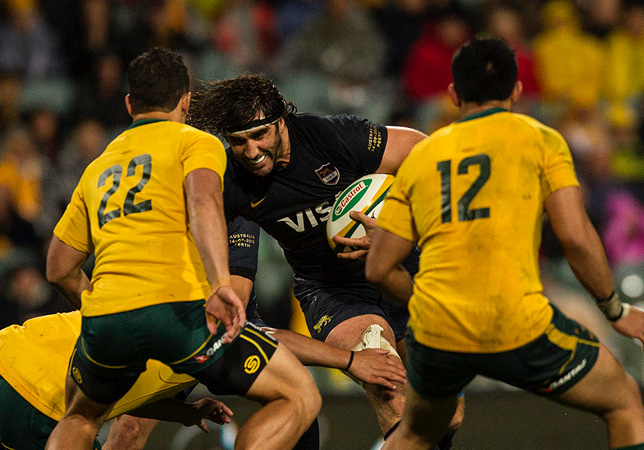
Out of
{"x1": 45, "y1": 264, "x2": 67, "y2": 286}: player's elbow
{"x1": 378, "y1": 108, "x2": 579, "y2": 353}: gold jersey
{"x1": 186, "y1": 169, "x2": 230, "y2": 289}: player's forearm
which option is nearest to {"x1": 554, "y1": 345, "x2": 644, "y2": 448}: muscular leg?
{"x1": 378, "y1": 108, "x2": 579, "y2": 353}: gold jersey

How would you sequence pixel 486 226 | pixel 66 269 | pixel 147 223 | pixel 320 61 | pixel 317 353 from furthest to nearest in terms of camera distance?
pixel 320 61 < pixel 317 353 < pixel 66 269 < pixel 147 223 < pixel 486 226

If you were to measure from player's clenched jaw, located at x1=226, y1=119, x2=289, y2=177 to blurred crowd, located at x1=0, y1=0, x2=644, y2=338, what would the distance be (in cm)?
437

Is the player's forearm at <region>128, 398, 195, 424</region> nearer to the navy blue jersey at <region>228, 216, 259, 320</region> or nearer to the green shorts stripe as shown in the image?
the navy blue jersey at <region>228, 216, 259, 320</region>

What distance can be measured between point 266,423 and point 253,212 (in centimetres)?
149

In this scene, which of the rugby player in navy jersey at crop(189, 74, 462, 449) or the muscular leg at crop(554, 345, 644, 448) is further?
the rugby player in navy jersey at crop(189, 74, 462, 449)

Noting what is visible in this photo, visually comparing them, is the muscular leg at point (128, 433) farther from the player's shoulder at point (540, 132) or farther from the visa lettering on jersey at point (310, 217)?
the player's shoulder at point (540, 132)

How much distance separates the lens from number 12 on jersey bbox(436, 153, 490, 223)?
3.19 metres

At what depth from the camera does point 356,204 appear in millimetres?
4434

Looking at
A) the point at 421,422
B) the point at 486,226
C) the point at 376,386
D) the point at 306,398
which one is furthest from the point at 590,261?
the point at 376,386

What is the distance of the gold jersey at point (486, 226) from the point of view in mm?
3168

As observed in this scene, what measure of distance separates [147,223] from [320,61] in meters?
6.43

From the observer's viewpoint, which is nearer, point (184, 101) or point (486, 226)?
point (486, 226)

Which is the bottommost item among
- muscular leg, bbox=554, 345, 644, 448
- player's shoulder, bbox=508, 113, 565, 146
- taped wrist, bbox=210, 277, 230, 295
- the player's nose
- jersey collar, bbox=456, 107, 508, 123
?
muscular leg, bbox=554, 345, 644, 448

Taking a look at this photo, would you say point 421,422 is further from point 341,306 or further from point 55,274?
point 55,274
